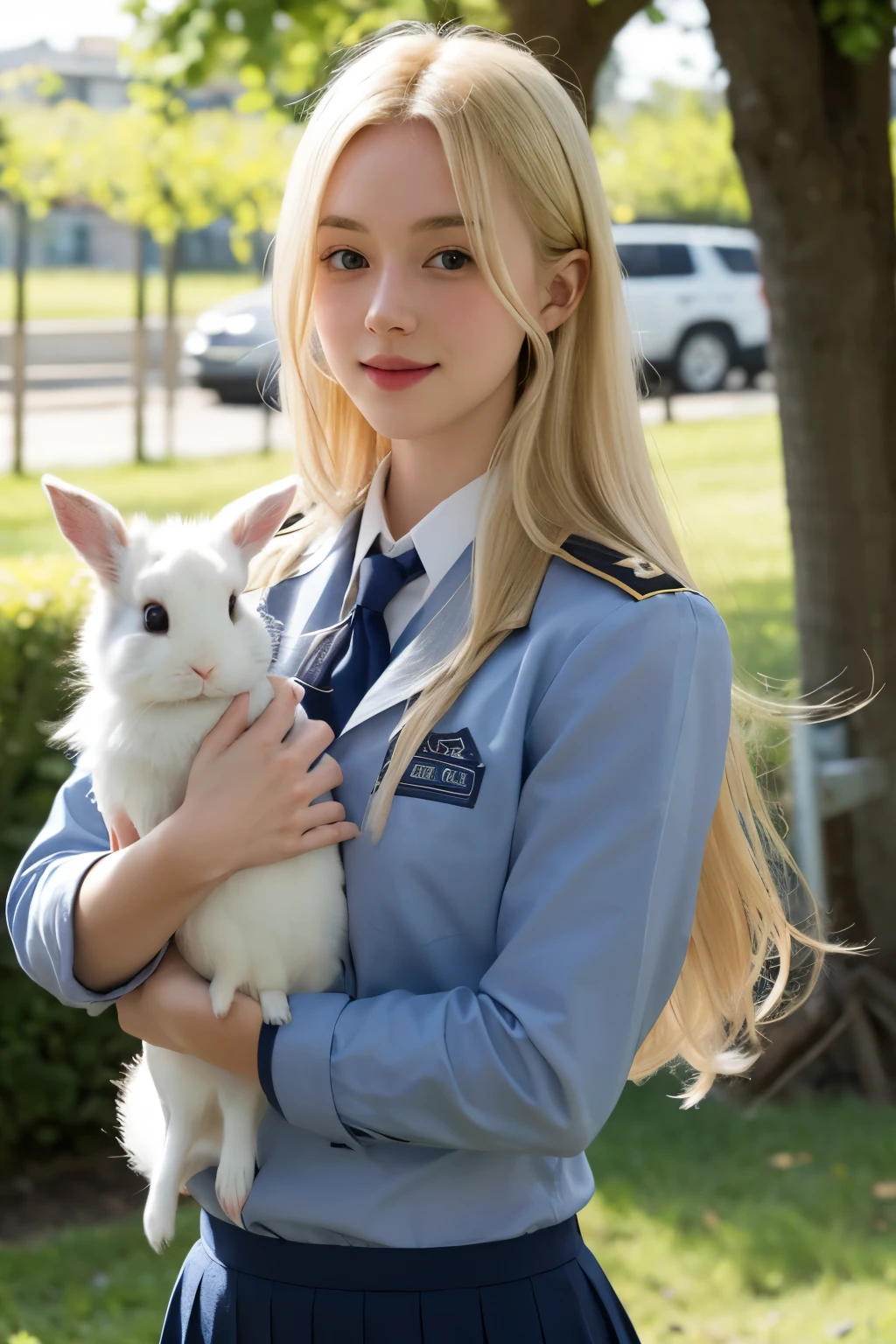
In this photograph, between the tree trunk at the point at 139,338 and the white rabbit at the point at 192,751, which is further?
the tree trunk at the point at 139,338

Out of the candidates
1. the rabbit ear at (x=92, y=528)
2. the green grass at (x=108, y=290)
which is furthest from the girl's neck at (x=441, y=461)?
the green grass at (x=108, y=290)

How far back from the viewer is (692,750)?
65.6 inches

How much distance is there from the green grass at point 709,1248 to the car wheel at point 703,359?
19.2m

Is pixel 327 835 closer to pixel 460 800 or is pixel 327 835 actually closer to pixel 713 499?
pixel 460 800

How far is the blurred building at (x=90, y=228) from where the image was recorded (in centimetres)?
3819

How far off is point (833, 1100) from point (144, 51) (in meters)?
4.66

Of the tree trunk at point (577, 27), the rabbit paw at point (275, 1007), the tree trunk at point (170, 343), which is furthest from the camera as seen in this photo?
the tree trunk at point (170, 343)

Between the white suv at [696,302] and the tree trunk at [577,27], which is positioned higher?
the tree trunk at [577,27]

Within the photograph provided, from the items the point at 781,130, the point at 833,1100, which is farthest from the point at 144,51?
the point at 833,1100

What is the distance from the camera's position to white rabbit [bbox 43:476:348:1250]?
1.71 meters

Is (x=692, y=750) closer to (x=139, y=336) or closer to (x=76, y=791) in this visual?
(x=76, y=791)

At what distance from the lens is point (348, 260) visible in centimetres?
189

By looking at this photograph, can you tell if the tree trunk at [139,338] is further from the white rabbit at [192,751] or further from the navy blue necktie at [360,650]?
the white rabbit at [192,751]

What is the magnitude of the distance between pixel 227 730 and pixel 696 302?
2132 cm
